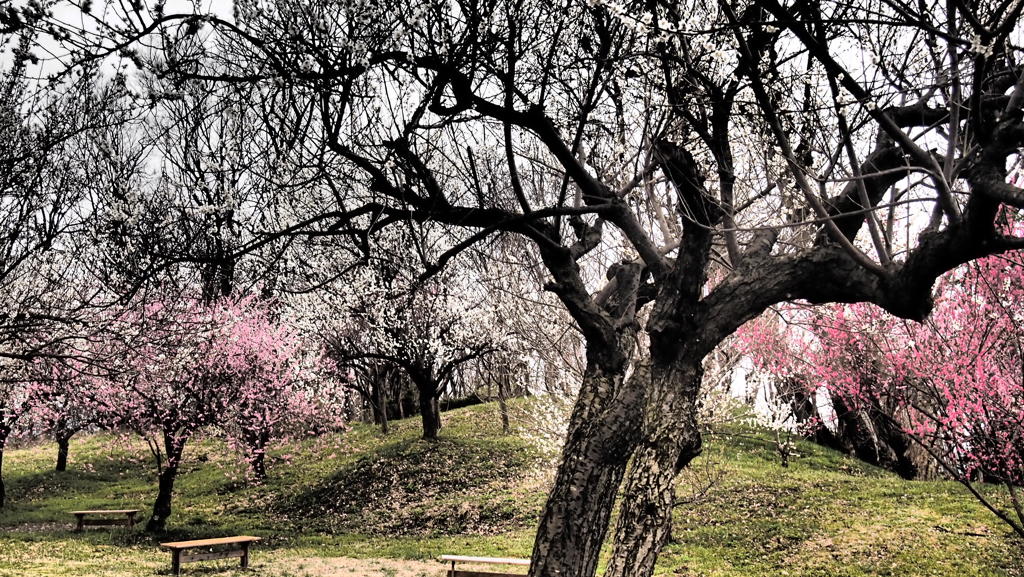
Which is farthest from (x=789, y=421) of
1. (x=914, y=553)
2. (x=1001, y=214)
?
(x=1001, y=214)

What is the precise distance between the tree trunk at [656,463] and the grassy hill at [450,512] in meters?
5.35

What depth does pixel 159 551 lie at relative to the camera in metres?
13.8

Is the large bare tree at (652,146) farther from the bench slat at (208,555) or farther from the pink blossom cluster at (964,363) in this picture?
the bench slat at (208,555)

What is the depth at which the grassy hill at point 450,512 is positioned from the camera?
10953mm

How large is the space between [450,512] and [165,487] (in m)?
6.53

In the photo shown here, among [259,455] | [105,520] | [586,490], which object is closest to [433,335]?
[259,455]

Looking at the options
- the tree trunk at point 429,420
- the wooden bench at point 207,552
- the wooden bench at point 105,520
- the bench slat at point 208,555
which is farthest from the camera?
the tree trunk at point 429,420

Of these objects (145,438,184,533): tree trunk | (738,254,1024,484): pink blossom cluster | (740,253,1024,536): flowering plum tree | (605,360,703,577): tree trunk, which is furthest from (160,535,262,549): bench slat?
(740,253,1024,536): flowering plum tree

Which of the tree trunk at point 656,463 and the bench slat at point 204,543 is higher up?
the tree trunk at point 656,463

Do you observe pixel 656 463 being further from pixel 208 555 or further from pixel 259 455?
pixel 259 455

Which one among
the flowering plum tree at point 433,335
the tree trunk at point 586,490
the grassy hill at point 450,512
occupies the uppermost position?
the flowering plum tree at point 433,335

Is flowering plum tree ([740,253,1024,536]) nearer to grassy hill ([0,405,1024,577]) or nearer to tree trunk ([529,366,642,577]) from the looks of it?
grassy hill ([0,405,1024,577])

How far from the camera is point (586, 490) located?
549 centimetres

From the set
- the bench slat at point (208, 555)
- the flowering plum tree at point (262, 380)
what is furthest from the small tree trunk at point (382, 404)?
the bench slat at point (208, 555)
